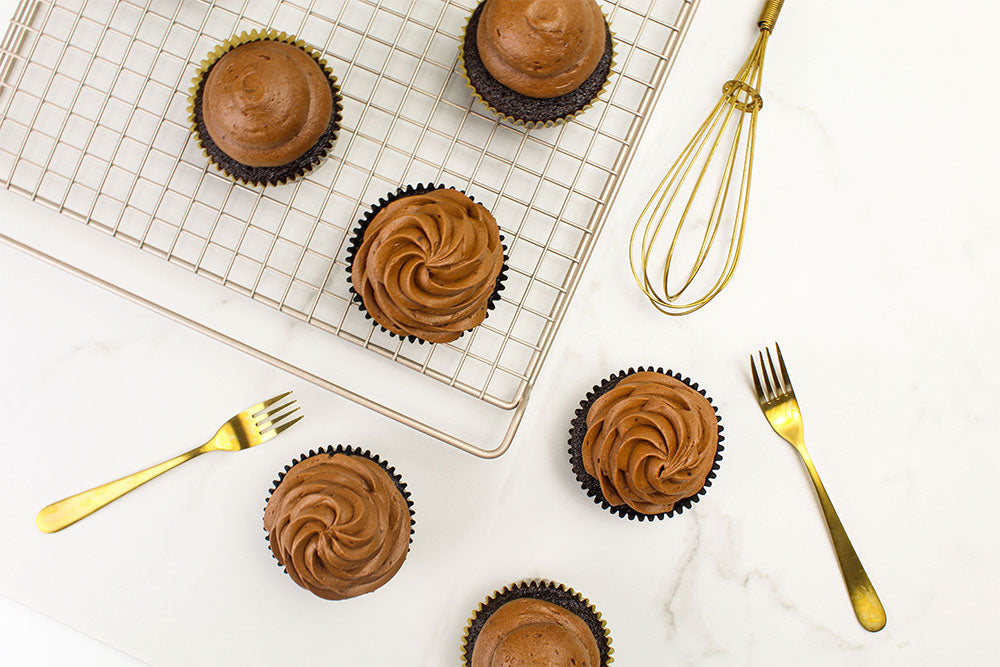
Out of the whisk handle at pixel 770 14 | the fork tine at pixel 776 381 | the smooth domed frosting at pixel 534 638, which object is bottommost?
the smooth domed frosting at pixel 534 638

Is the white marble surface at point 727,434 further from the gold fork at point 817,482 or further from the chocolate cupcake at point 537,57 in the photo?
the chocolate cupcake at point 537,57

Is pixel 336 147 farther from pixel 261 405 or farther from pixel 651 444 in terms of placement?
pixel 651 444

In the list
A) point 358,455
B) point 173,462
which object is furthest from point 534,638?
point 173,462

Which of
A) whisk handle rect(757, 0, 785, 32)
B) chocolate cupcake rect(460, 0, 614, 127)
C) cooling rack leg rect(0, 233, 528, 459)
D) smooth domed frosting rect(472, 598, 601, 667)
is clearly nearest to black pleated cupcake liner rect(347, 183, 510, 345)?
cooling rack leg rect(0, 233, 528, 459)

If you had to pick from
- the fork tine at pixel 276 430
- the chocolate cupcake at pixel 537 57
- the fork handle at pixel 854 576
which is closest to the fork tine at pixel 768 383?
the fork handle at pixel 854 576

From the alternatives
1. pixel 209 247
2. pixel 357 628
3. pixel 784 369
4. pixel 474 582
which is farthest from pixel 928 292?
pixel 209 247

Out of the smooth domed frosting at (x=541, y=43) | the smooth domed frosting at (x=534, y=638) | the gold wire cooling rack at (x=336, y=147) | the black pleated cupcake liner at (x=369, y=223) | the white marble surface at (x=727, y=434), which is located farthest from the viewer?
the white marble surface at (x=727, y=434)
